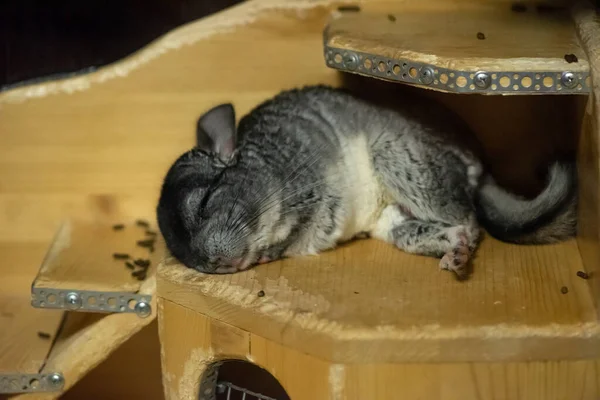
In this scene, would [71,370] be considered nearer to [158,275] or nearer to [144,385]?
[158,275]

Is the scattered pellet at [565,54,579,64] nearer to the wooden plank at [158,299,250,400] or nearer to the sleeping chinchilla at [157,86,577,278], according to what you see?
the sleeping chinchilla at [157,86,577,278]

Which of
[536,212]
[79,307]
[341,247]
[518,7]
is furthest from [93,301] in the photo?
[518,7]

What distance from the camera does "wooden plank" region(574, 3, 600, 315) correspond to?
39.1 inches

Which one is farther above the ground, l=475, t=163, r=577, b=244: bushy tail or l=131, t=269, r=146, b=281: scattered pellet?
l=475, t=163, r=577, b=244: bushy tail

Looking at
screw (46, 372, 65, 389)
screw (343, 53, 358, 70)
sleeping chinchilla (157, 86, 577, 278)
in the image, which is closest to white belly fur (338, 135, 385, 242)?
sleeping chinchilla (157, 86, 577, 278)

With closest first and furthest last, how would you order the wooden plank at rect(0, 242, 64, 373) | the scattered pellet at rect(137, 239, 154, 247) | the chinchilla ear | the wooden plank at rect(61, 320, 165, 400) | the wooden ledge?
the wooden ledge
the chinchilla ear
the wooden plank at rect(0, 242, 64, 373)
the scattered pellet at rect(137, 239, 154, 247)
the wooden plank at rect(61, 320, 165, 400)

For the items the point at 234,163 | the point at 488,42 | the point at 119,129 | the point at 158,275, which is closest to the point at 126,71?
the point at 119,129

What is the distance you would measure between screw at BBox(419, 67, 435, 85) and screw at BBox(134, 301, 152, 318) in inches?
23.2

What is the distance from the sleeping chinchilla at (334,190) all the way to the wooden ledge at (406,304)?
35 mm

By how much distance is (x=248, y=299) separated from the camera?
1063 mm

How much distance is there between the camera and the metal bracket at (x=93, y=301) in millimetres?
1225

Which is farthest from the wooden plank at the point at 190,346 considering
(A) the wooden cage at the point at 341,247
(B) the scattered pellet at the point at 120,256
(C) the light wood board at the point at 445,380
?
(B) the scattered pellet at the point at 120,256

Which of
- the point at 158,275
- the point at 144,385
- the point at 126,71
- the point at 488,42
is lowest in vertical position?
the point at 144,385

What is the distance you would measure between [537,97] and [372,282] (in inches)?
19.7
